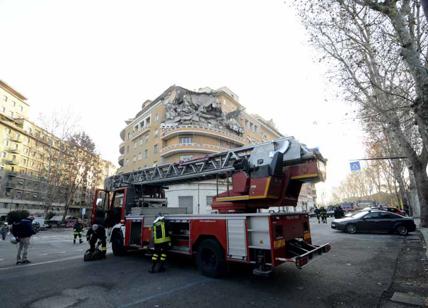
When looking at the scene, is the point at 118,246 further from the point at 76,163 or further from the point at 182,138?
Result: the point at 76,163

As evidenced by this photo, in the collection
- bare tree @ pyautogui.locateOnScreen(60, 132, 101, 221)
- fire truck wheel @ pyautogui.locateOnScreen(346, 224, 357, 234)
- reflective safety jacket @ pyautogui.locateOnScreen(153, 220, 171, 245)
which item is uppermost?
bare tree @ pyautogui.locateOnScreen(60, 132, 101, 221)

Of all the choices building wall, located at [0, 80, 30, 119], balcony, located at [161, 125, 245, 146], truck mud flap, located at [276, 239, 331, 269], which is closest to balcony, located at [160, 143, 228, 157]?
balcony, located at [161, 125, 245, 146]

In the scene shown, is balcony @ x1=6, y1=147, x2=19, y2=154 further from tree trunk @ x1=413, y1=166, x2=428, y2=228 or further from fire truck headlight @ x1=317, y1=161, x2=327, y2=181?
tree trunk @ x1=413, y1=166, x2=428, y2=228

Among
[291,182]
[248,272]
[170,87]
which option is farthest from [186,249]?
[170,87]

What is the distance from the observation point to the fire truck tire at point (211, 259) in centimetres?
629

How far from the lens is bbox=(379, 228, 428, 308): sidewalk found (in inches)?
181

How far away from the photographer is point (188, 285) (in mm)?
5844

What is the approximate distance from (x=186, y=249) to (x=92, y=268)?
10.1ft

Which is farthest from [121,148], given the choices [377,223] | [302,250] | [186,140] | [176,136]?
[302,250]

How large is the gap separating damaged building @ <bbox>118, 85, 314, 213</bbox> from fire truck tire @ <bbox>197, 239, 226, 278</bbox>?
24.8 metres

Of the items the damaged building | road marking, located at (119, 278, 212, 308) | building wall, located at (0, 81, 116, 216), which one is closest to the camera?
road marking, located at (119, 278, 212, 308)

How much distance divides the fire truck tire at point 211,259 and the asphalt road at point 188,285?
224 millimetres

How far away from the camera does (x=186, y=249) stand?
24.2 ft

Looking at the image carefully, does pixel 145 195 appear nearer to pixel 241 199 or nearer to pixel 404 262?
pixel 241 199
